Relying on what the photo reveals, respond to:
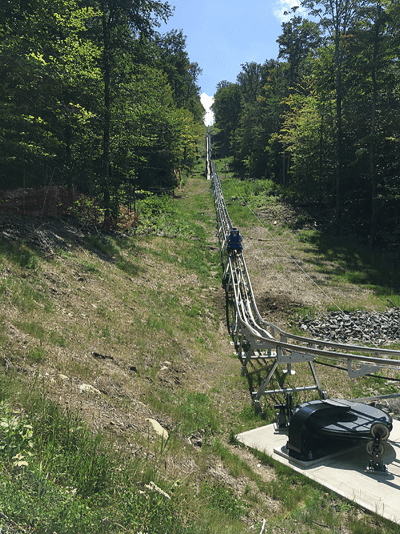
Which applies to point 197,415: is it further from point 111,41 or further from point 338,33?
point 338,33

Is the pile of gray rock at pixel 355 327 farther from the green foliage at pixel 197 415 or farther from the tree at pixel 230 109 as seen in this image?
the tree at pixel 230 109

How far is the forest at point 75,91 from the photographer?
13680 millimetres

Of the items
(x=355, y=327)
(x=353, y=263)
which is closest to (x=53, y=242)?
(x=355, y=327)

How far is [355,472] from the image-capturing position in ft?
19.9

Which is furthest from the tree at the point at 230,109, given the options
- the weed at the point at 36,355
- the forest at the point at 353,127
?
the weed at the point at 36,355

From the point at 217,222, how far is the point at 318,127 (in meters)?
11.7

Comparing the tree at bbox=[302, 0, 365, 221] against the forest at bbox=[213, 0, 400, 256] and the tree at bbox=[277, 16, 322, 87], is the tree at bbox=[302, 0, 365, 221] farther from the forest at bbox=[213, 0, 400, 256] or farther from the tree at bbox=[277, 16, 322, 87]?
the tree at bbox=[277, 16, 322, 87]

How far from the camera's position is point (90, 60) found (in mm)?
16531

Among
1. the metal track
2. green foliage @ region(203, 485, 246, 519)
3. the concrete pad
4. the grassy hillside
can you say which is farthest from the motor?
green foliage @ region(203, 485, 246, 519)

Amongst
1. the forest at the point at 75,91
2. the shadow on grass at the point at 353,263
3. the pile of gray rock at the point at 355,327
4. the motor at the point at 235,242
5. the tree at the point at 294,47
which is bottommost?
the pile of gray rock at the point at 355,327

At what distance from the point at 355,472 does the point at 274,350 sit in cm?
621

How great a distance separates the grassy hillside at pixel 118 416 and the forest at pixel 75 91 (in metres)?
3.43

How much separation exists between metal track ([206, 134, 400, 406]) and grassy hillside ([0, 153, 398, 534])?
0.72 metres

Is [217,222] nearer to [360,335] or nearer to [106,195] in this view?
[106,195]
